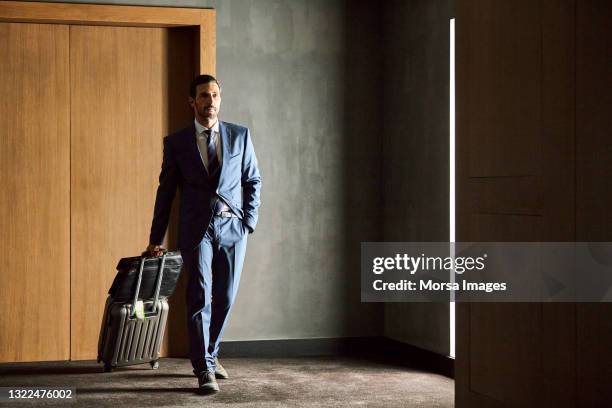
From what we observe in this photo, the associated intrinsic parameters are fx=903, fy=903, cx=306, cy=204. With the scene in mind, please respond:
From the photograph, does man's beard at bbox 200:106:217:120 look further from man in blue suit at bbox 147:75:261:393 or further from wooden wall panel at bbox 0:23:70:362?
wooden wall panel at bbox 0:23:70:362

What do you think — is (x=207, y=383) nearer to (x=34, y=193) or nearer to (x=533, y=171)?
(x=34, y=193)

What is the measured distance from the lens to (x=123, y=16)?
532 centimetres

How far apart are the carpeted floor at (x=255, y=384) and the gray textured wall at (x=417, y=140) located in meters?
0.37

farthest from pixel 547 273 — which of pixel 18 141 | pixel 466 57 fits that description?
pixel 18 141

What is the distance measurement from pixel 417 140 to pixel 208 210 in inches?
58.8

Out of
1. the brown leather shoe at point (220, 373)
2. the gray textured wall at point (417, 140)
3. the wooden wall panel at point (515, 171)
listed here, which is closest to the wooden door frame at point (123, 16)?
the gray textured wall at point (417, 140)

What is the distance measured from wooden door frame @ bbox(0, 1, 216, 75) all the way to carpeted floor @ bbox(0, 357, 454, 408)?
5.96ft

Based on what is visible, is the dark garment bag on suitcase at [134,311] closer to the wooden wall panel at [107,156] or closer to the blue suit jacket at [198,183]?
the blue suit jacket at [198,183]

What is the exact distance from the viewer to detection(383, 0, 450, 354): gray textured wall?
16.6 ft

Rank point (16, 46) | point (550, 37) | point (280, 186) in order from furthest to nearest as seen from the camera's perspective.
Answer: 1. point (280, 186)
2. point (16, 46)
3. point (550, 37)

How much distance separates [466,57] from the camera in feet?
11.6

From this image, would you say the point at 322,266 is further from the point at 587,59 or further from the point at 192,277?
the point at 587,59

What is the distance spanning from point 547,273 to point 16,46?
354cm

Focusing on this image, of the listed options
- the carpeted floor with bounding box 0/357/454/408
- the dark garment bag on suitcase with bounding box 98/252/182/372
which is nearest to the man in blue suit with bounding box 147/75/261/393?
the dark garment bag on suitcase with bounding box 98/252/182/372
